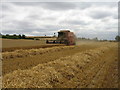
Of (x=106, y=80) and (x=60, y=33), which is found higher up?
(x=60, y=33)

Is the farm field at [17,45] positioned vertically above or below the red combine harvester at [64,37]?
below

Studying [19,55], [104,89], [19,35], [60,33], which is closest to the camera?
[104,89]

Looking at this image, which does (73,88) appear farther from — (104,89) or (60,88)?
(104,89)

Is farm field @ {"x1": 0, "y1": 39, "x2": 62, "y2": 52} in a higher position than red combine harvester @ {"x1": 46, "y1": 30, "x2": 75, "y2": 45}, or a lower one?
lower

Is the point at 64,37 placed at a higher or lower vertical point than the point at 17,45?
higher

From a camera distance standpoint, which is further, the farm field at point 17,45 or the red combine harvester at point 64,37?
the red combine harvester at point 64,37

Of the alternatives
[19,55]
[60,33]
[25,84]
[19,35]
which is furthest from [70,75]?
[19,35]

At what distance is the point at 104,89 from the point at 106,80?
1.27m

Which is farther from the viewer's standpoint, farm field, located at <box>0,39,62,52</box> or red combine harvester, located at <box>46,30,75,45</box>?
red combine harvester, located at <box>46,30,75,45</box>

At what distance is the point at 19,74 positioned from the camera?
7641 mm

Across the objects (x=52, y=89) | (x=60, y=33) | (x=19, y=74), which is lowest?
(x=52, y=89)

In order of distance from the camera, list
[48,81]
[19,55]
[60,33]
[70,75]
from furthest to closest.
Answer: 1. [60,33]
2. [19,55]
3. [70,75]
4. [48,81]

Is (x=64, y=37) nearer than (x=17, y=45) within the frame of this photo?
No

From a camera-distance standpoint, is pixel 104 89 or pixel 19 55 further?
pixel 19 55
